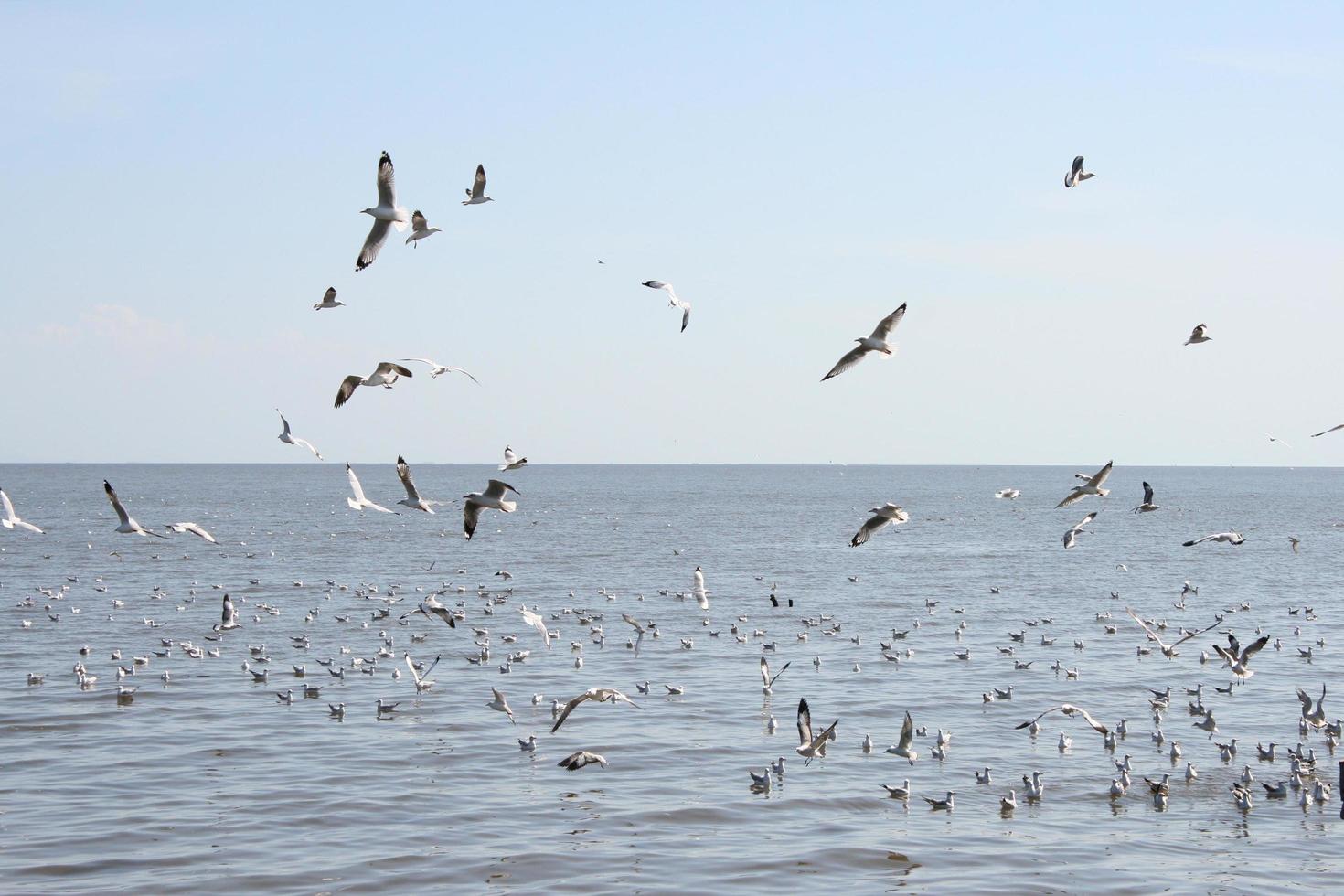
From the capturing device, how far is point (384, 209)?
16.6 m

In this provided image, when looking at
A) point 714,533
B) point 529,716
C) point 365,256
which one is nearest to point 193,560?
point 714,533

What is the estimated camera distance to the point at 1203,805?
19844mm

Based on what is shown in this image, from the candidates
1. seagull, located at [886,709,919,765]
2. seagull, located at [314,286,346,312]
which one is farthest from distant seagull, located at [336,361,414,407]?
seagull, located at [886,709,919,765]

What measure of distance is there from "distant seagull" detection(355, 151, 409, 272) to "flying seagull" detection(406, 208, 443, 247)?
3.28 ft

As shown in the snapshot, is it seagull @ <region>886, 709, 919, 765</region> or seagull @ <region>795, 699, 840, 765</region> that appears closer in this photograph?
seagull @ <region>795, 699, 840, 765</region>

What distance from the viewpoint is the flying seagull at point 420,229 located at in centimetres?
1791

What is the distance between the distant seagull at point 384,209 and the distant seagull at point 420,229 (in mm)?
1001

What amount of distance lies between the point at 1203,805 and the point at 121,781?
53.5 ft

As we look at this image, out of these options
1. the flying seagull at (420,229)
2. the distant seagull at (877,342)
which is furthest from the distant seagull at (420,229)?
the distant seagull at (877,342)

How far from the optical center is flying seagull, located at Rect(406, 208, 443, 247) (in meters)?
17.9

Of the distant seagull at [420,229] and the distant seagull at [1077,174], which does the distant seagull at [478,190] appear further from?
the distant seagull at [1077,174]

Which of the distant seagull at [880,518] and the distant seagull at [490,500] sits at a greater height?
the distant seagull at [490,500]

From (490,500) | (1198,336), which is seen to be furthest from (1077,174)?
(490,500)

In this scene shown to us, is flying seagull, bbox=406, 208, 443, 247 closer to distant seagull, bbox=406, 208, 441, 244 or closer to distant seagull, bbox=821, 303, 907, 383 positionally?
distant seagull, bbox=406, 208, 441, 244
